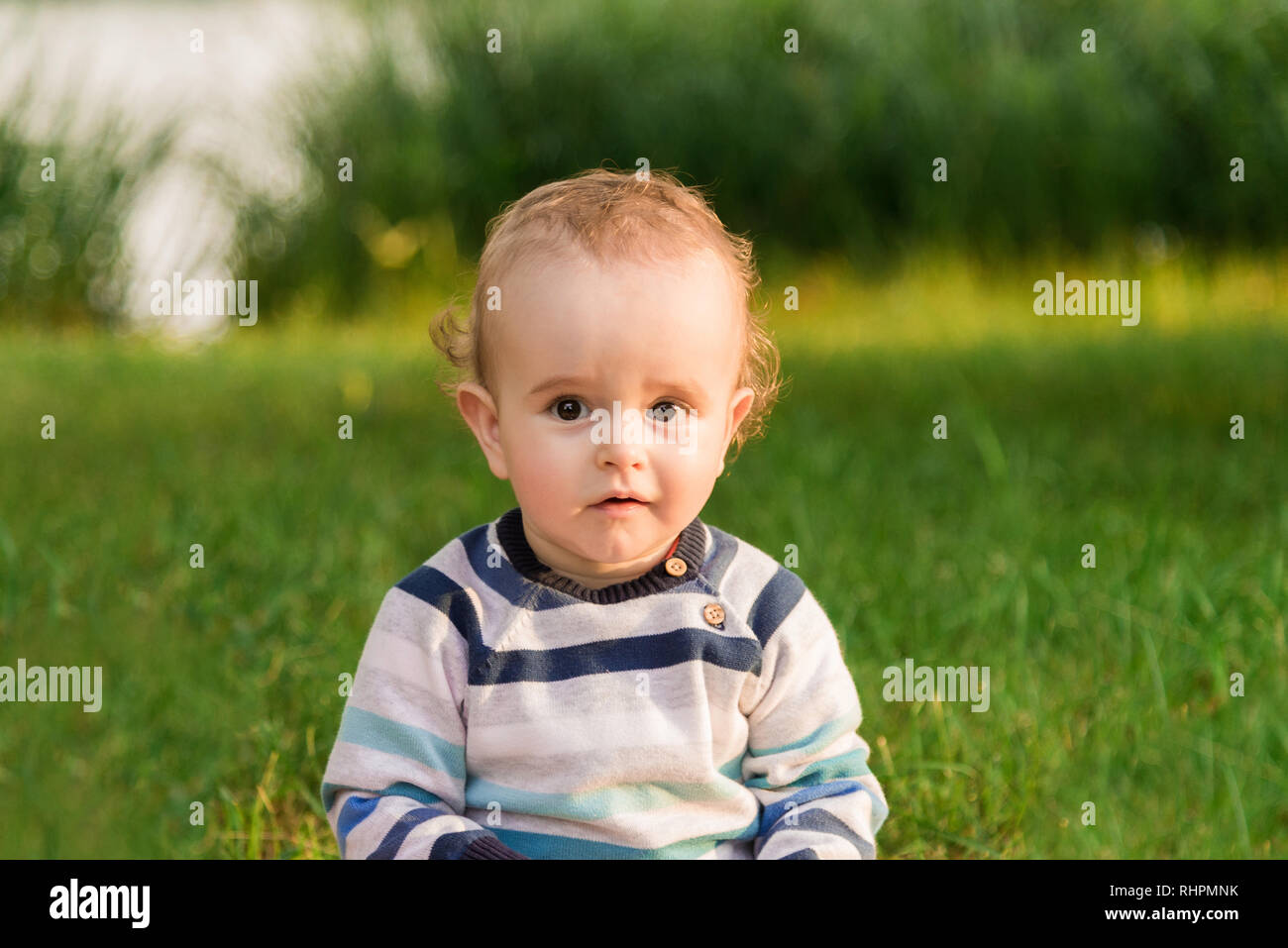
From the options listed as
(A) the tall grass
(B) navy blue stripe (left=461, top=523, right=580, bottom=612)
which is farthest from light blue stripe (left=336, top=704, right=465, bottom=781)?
(A) the tall grass

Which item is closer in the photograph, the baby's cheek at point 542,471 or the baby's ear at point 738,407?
the baby's cheek at point 542,471

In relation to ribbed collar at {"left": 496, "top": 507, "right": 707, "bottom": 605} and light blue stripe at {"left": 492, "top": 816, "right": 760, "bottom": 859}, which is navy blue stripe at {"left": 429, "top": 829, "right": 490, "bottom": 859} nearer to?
light blue stripe at {"left": 492, "top": 816, "right": 760, "bottom": 859}

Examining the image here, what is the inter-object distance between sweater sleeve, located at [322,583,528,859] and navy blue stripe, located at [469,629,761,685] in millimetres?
54

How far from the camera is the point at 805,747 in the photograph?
6.28 feet

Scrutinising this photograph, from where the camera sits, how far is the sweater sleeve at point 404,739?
5.95ft

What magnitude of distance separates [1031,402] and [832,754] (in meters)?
3.92

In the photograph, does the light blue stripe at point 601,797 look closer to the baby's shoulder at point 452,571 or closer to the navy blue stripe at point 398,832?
the navy blue stripe at point 398,832

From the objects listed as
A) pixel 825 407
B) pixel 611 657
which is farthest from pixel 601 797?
pixel 825 407

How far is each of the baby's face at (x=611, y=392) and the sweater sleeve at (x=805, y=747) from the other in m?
0.24

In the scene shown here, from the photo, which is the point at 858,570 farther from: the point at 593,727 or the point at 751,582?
the point at 593,727

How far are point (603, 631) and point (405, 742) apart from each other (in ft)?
1.01

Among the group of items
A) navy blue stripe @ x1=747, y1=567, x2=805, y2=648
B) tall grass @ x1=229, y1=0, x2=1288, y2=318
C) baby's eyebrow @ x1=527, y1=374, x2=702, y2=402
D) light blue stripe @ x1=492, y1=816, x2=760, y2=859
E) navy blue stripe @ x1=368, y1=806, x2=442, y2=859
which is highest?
tall grass @ x1=229, y1=0, x2=1288, y2=318

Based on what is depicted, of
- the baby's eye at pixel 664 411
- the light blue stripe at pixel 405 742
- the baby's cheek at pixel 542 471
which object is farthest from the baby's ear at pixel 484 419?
the light blue stripe at pixel 405 742

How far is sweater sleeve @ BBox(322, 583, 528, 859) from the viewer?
1814mm
